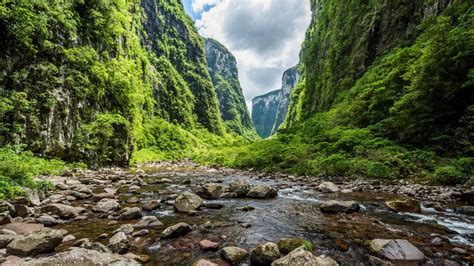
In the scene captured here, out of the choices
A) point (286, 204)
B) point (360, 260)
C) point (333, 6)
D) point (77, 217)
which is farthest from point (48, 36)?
point (333, 6)

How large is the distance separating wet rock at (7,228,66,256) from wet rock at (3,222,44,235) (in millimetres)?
1396

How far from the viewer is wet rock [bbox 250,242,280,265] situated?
4.53 m

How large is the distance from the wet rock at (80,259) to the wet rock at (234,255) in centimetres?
156

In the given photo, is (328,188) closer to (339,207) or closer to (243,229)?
(339,207)

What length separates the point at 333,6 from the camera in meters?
50.8

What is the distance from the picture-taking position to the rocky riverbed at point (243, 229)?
4.73 metres

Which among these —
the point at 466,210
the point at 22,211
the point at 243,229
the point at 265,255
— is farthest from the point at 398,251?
the point at 22,211

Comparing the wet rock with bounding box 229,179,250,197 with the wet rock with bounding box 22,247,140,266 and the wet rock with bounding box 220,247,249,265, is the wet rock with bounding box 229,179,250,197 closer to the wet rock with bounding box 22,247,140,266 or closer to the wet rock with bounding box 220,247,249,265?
the wet rock with bounding box 220,247,249,265

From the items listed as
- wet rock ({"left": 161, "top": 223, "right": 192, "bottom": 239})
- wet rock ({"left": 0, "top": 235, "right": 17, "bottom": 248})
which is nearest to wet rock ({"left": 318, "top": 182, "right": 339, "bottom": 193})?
wet rock ({"left": 161, "top": 223, "right": 192, "bottom": 239})

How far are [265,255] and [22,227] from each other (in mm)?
5947

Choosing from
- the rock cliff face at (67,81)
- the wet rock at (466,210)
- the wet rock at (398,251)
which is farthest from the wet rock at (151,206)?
the wet rock at (466,210)

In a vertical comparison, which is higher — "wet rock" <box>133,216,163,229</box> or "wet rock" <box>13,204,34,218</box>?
"wet rock" <box>13,204,34,218</box>

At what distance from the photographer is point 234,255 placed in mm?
4766

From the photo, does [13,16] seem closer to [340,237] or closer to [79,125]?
[79,125]
